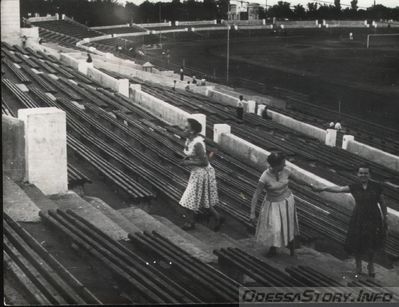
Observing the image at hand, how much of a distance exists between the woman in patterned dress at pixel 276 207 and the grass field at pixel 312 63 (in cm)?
2534

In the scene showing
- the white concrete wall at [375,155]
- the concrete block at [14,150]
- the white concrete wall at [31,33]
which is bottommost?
the white concrete wall at [375,155]

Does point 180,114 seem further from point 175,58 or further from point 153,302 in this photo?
point 175,58

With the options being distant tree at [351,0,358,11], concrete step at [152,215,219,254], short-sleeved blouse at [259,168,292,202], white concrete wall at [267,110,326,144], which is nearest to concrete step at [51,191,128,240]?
concrete step at [152,215,219,254]

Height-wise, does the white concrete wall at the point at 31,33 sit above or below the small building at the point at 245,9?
below

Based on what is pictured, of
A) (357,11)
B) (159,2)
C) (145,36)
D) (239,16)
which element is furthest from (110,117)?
(357,11)

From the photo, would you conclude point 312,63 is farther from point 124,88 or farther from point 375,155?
point 375,155

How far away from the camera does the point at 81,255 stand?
261 inches

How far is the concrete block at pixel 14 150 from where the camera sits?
30.0ft

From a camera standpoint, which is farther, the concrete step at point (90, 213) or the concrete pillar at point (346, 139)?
the concrete pillar at point (346, 139)

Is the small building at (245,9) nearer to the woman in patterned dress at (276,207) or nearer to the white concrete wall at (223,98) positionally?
the white concrete wall at (223,98)

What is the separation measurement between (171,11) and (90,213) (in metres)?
69.3

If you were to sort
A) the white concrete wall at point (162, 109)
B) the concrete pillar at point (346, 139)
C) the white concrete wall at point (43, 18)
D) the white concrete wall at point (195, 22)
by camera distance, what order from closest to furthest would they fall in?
the white concrete wall at point (162, 109), the concrete pillar at point (346, 139), the white concrete wall at point (43, 18), the white concrete wall at point (195, 22)

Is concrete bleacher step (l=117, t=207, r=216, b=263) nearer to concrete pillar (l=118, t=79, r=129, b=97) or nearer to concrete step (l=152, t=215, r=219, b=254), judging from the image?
concrete step (l=152, t=215, r=219, b=254)

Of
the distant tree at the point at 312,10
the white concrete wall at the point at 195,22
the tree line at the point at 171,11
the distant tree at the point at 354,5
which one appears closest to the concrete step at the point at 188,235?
the tree line at the point at 171,11
